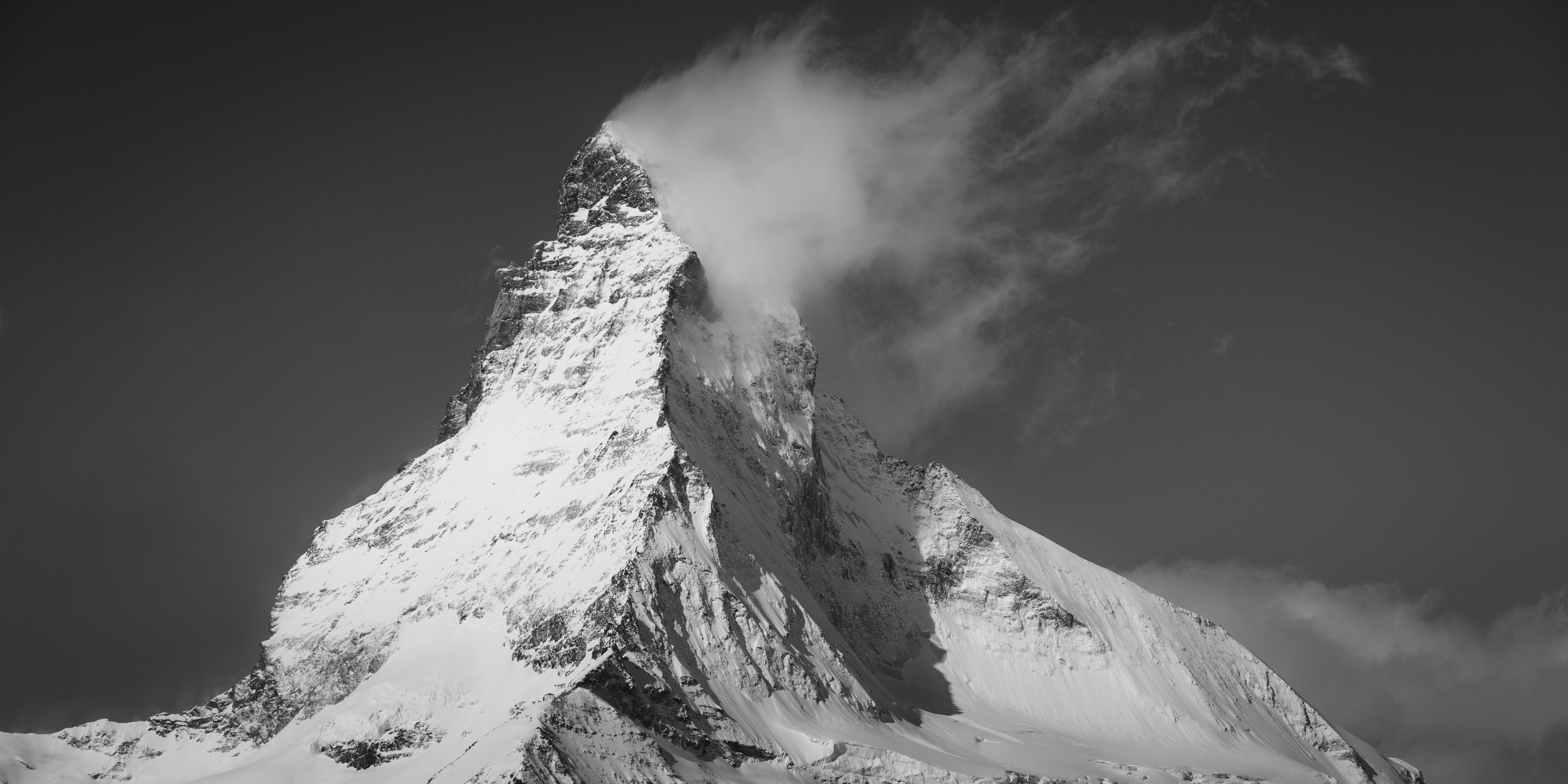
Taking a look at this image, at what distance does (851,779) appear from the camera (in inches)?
7869

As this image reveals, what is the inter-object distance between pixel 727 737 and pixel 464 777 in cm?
3487

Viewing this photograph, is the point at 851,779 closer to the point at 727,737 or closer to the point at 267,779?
the point at 727,737

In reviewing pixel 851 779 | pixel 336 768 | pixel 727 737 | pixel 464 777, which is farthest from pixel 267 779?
pixel 851 779

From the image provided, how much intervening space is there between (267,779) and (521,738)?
3924 cm

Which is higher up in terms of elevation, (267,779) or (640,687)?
(640,687)

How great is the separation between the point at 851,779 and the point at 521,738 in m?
43.2

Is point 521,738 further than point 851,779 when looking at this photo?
No

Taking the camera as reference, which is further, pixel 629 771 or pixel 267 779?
pixel 267 779

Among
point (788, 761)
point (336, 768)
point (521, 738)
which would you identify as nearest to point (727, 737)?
point (788, 761)

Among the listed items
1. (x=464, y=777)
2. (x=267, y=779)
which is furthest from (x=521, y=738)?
(x=267, y=779)

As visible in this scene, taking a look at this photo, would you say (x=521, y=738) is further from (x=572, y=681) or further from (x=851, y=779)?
(x=851, y=779)

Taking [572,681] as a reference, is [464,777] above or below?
below

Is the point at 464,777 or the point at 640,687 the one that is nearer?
the point at 464,777

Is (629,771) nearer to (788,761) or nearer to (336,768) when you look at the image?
(788,761)
